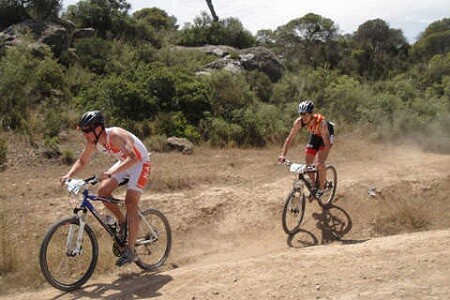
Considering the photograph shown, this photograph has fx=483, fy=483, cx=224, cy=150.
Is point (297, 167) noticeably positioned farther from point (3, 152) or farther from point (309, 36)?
point (309, 36)

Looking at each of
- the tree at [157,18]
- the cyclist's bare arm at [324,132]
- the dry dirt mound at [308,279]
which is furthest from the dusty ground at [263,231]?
the tree at [157,18]

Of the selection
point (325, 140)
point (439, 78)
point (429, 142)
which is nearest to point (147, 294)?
point (325, 140)

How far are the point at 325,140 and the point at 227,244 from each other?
91.8 inches

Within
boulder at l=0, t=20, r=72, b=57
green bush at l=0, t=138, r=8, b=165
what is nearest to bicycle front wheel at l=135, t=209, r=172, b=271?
green bush at l=0, t=138, r=8, b=165

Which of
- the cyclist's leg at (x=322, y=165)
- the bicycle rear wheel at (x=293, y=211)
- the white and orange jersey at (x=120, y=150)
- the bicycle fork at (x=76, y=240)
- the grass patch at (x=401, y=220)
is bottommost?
the grass patch at (x=401, y=220)

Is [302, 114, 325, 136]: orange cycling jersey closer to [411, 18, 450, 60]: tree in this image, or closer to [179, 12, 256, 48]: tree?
[179, 12, 256, 48]: tree

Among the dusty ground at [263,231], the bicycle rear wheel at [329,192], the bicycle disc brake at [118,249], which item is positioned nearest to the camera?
the dusty ground at [263,231]

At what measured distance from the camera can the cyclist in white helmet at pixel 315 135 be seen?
7.63m

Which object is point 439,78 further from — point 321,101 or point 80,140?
point 80,140

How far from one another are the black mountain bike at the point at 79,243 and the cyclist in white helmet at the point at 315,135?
8.12ft

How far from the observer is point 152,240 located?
631 centimetres

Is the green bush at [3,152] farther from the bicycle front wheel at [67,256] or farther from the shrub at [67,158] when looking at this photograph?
the bicycle front wheel at [67,256]

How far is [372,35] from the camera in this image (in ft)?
117

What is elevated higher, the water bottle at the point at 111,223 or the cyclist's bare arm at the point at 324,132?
the cyclist's bare arm at the point at 324,132
